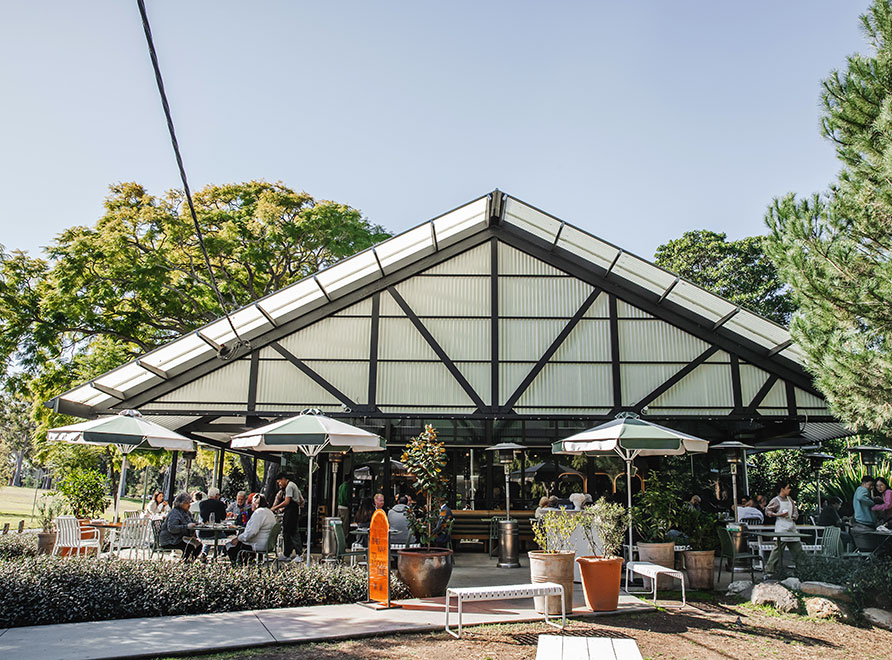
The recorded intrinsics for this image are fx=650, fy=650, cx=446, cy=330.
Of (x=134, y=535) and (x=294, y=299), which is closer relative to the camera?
(x=134, y=535)

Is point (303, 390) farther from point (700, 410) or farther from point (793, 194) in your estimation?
point (793, 194)

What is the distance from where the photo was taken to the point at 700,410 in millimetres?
14305

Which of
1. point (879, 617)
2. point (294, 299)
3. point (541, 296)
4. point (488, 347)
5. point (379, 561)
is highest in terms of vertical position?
point (541, 296)

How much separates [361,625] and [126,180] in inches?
718

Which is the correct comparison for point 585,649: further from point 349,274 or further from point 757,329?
point 757,329

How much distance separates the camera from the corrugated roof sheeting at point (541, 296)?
583 inches

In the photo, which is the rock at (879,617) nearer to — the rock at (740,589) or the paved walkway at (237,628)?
the rock at (740,589)

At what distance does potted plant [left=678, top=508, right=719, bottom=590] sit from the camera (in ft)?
30.8

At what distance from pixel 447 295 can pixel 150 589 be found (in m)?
9.01

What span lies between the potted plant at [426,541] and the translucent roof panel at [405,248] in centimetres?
531

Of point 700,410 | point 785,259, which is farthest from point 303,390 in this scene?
point 785,259

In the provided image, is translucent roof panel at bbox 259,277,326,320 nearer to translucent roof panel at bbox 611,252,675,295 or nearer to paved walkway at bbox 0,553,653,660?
translucent roof panel at bbox 611,252,675,295

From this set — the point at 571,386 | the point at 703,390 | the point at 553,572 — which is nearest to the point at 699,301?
the point at 703,390

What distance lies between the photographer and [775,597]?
27.1ft
